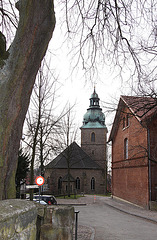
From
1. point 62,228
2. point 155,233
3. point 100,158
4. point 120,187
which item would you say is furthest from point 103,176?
point 62,228

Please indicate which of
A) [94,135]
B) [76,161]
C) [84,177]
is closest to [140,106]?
[84,177]

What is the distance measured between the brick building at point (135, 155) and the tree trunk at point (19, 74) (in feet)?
36.6

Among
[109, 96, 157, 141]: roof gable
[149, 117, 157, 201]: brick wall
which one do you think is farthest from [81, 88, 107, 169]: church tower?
[109, 96, 157, 141]: roof gable

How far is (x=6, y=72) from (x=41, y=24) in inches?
41.0

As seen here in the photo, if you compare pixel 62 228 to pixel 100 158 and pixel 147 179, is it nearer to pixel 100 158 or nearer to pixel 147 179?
pixel 147 179

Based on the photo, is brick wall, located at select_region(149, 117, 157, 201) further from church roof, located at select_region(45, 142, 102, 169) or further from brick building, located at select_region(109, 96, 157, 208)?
church roof, located at select_region(45, 142, 102, 169)

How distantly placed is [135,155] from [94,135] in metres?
39.1

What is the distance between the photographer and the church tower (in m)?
61.3

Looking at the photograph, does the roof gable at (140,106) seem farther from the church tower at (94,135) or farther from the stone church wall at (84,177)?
the church tower at (94,135)

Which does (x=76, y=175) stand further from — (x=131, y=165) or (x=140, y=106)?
(x=140, y=106)

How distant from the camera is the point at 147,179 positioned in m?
20.2

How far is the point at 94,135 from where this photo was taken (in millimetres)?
62469

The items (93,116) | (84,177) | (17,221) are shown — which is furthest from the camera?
(93,116)

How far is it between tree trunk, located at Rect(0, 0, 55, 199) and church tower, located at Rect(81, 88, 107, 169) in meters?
57.3
